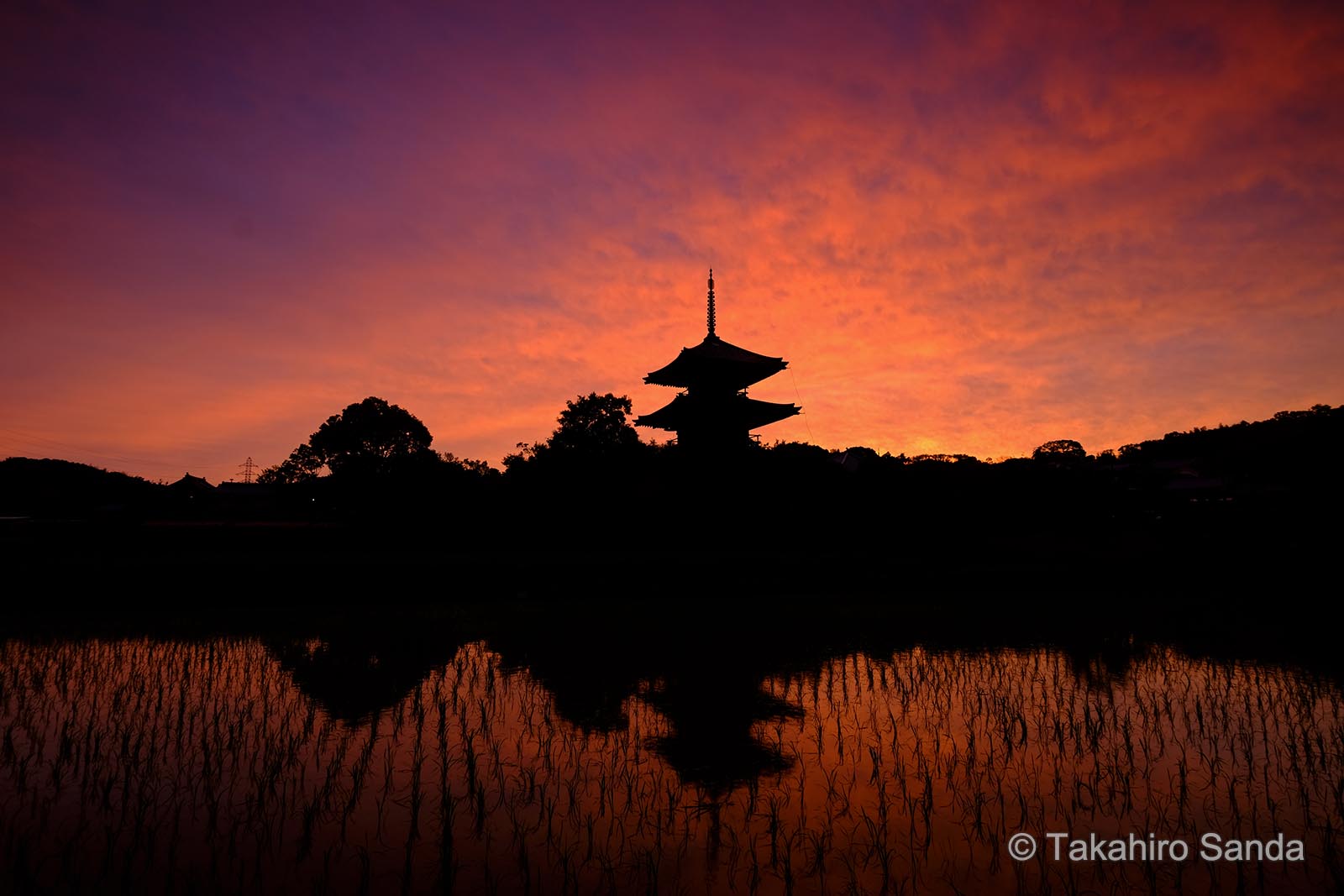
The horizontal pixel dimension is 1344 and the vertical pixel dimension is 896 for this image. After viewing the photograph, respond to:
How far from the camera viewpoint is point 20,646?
10672 mm

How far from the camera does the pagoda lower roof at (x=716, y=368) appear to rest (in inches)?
995

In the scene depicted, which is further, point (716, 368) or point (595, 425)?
point (595, 425)

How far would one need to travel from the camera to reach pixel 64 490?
42.6 meters

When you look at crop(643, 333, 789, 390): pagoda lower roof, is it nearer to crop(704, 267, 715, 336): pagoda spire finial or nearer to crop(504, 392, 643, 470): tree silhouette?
crop(704, 267, 715, 336): pagoda spire finial

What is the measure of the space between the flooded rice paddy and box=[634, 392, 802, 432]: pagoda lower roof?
57.5 ft

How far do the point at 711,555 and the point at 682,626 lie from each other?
699 cm

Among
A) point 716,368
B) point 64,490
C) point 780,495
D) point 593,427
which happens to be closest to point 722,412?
point 716,368

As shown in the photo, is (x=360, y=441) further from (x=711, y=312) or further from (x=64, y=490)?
(x=711, y=312)

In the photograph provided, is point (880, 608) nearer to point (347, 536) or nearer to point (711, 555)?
point (711, 555)

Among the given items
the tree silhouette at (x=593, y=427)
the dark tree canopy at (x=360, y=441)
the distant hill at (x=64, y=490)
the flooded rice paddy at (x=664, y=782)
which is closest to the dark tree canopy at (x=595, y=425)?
the tree silhouette at (x=593, y=427)

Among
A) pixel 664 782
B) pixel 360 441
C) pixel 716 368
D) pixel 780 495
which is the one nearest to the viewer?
pixel 664 782

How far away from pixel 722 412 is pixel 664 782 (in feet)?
68.9

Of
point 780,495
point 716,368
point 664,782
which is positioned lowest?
point 664,782

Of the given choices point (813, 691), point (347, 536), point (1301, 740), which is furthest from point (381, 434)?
point (1301, 740)
